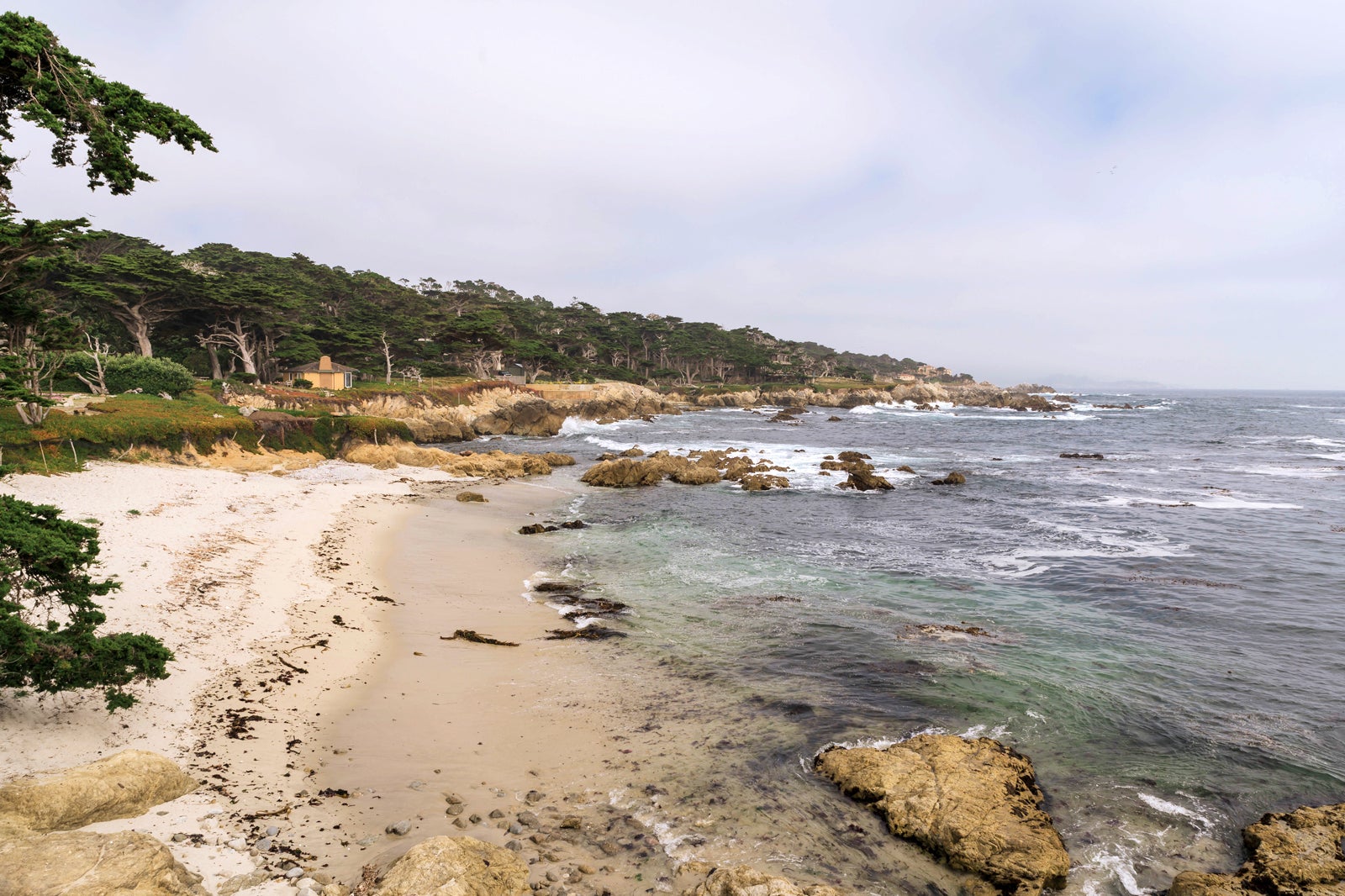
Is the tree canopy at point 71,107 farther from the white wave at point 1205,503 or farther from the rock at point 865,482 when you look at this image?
the white wave at point 1205,503

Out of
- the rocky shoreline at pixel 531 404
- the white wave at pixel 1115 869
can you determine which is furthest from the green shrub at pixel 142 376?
the white wave at pixel 1115 869

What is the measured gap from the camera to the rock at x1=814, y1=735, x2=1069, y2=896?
606 cm

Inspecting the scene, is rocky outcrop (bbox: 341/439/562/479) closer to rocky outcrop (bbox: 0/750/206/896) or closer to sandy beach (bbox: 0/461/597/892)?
sandy beach (bbox: 0/461/597/892)

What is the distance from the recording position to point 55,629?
242 inches

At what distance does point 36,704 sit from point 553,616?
7924 mm

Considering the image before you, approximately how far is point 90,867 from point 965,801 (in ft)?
25.9

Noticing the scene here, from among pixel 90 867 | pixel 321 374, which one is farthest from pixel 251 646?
pixel 321 374

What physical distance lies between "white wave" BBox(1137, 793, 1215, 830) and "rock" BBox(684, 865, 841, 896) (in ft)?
15.7

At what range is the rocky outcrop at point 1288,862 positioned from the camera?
5.65 metres

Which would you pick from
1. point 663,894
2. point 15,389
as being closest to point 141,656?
point 15,389

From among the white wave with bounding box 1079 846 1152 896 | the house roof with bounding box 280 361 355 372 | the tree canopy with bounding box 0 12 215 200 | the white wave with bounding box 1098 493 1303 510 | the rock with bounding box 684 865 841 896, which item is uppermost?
the tree canopy with bounding box 0 12 215 200

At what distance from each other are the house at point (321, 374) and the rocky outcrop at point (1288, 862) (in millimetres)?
61253

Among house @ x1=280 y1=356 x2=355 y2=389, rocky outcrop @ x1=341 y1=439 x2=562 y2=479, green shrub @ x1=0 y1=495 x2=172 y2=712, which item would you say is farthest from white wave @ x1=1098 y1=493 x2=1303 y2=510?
house @ x1=280 y1=356 x2=355 y2=389

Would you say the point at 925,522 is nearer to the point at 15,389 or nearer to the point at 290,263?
the point at 15,389
